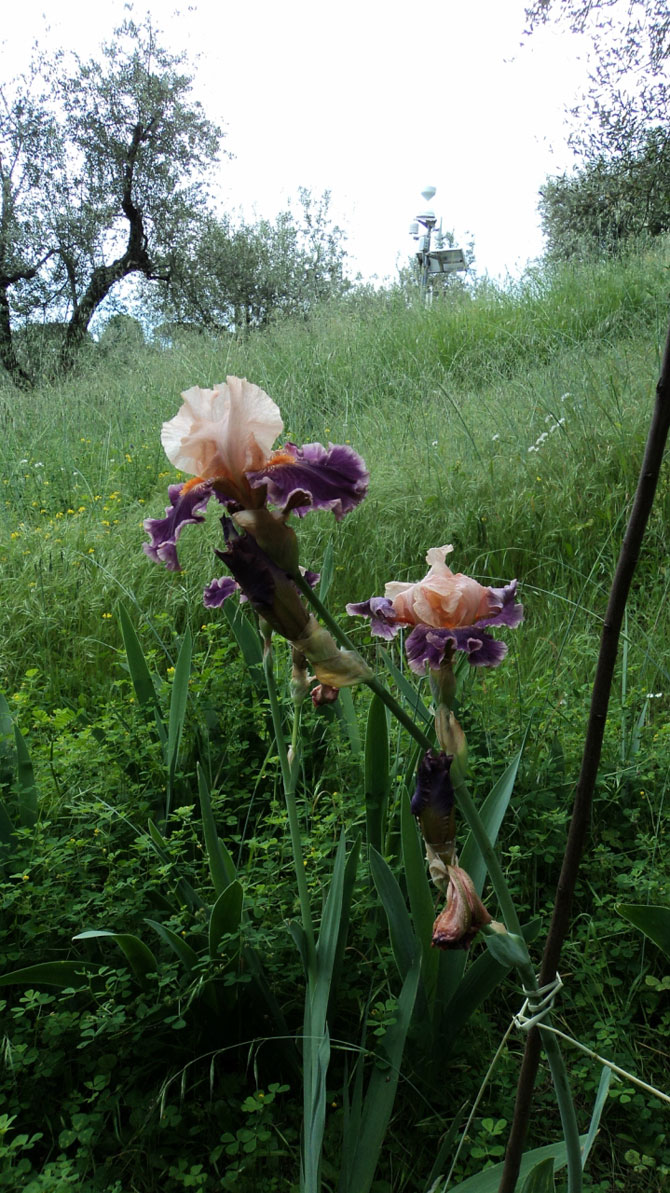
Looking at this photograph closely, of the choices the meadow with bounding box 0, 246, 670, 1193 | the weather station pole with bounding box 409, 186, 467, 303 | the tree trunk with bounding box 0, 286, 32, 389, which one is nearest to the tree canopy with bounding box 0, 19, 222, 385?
the tree trunk with bounding box 0, 286, 32, 389

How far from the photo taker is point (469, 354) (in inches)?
222

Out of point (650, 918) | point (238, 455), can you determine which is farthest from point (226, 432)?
point (650, 918)

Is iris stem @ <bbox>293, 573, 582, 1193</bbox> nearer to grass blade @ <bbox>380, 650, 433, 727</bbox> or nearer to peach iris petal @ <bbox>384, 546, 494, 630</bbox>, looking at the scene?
peach iris petal @ <bbox>384, 546, 494, 630</bbox>

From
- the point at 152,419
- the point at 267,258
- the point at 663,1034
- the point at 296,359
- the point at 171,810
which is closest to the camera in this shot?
the point at 663,1034

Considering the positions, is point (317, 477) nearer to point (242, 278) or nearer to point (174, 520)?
point (174, 520)

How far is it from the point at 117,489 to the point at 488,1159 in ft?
11.5

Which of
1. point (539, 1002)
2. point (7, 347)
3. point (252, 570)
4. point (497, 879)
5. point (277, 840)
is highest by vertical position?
point (7, 347)

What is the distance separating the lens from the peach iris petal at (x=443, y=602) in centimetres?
67

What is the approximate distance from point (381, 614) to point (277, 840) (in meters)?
0.98

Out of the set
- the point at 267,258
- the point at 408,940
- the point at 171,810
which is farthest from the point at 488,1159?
the point at 267,258

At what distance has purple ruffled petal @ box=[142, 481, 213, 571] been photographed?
0.70 meters

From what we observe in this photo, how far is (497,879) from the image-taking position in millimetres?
645

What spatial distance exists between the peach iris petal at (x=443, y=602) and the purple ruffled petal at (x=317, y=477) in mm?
90

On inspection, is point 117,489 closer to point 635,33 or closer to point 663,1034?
point 663,1034
